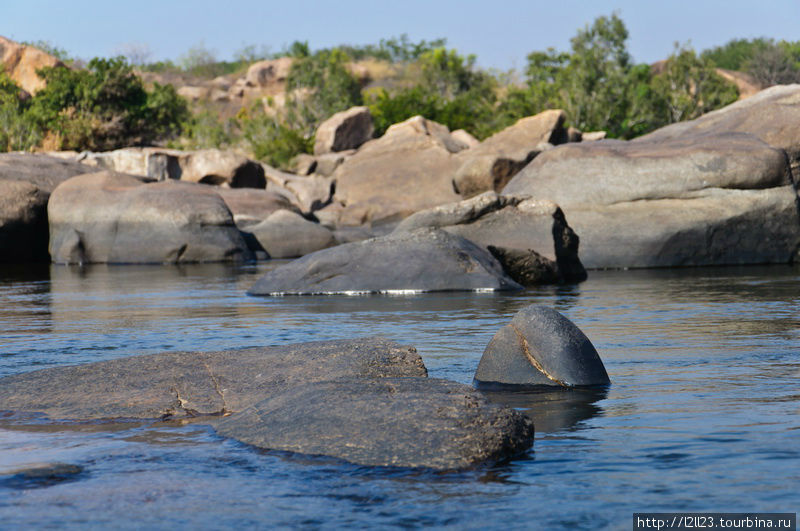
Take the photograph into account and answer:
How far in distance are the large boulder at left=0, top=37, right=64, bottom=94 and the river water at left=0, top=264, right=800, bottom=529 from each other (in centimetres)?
5024

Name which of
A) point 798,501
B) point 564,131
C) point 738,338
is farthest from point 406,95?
point 798,501

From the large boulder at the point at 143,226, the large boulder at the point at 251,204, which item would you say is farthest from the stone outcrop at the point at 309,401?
the large boulder at the point at 251,204

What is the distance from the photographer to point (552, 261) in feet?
47.5

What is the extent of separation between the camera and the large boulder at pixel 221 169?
1389 inches

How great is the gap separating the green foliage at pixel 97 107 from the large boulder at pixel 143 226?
966 inches

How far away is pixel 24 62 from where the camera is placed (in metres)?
57.3

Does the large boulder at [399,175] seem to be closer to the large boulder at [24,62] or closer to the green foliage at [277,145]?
the green foliage at [277,145]

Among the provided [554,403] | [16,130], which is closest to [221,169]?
[16,130]

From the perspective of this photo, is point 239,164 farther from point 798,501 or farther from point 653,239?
point 798,501

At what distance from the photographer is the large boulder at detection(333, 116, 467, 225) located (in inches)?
1303

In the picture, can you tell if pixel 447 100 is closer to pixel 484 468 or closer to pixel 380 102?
pixel 380 102

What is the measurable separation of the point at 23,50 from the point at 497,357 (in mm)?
57447

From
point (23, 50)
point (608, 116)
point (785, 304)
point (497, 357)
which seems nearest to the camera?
point (497, 357)

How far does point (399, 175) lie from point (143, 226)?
14.6 meters
